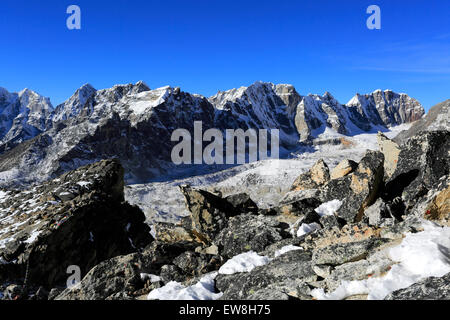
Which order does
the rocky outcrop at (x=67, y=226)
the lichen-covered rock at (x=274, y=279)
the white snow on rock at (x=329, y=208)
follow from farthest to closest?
the rocky outcrop at (x=67, y=226) → the white snow on rock at (x=329, y=208) → the lichen-covered rock at (x=274, y=279)

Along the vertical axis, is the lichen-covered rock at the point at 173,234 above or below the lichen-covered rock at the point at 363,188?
below

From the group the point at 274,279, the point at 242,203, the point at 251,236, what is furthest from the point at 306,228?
the point at 242,203

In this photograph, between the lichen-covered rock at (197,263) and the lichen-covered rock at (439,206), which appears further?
the lichen-covered rock at (197,263)

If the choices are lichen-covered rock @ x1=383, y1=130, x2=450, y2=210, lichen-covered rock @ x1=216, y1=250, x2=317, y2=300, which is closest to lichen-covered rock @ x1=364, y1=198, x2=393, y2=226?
lichen-covered rock @ x1=383, y1=130, x2=450, y2=210

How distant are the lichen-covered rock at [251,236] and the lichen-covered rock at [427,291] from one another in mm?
5457

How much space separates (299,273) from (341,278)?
116 centimetres

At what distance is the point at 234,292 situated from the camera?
6.53m

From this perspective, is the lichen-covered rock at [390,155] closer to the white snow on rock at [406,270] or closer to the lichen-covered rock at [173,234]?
the white snow on rock at [406,270]

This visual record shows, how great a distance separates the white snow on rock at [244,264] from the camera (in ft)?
25.5

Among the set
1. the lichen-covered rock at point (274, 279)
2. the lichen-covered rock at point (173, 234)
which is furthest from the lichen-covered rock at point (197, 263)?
the lichen-covered rock at point (173, 234)

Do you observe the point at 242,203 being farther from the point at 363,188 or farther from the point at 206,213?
the point at 363,188

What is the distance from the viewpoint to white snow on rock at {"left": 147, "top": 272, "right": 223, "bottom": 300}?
6.47 m

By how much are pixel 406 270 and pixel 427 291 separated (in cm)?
79
